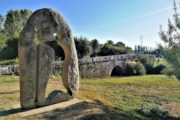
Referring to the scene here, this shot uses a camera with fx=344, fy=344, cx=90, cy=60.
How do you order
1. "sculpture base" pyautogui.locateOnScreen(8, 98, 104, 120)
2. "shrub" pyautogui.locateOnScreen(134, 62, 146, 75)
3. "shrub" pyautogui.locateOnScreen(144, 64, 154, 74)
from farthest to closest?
1. "shrub" pyautogui.locateOnScreen(144, 64, 154, 74)
2. "shrub" pyautogui.locateOnScreen(134, 62, 146, 75)
3. "sculpture base" pyautogui.locateOnScreen(8, 98, 104, 120)

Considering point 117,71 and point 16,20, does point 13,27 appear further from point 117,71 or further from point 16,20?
point 117,71

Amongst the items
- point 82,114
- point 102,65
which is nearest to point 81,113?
point 82,114

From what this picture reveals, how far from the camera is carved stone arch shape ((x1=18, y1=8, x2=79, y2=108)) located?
41.7 ft

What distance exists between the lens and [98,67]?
42656 mm

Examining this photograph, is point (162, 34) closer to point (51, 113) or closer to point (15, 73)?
point (51, 113)

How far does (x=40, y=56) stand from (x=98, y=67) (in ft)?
97.5

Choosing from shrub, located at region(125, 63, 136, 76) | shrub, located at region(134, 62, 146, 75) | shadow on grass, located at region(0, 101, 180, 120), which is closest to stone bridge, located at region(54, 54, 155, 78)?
shrub, located at region(125, 63, 136, 76)

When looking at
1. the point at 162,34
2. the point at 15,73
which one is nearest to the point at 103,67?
the point at 15,73

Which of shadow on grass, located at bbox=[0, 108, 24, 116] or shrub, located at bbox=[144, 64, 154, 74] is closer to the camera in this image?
shadow on grass, located at bbox=[0, 108, 24, 116]

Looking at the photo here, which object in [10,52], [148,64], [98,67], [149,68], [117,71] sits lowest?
[117,71]

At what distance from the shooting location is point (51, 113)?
12.1 meters

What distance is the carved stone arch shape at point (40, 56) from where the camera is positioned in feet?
41.7

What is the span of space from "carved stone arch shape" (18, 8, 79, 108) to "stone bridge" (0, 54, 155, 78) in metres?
16.1

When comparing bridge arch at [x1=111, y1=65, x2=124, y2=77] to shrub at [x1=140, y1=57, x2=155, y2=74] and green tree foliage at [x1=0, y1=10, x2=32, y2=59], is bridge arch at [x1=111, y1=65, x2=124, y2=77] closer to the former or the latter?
shrub at [x1=140, y1=57, x2=155, y2=74]
